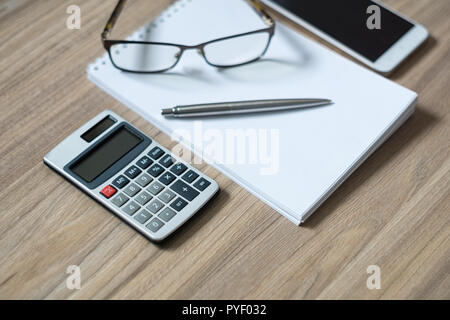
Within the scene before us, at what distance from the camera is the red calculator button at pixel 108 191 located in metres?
0.65

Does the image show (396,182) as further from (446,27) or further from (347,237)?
(446,27)

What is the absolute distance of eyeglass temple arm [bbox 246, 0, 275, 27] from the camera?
0.81m

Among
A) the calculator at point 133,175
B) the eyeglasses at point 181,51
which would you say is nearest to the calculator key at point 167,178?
the calculator at point 133,175

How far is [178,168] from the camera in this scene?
2.23 feet

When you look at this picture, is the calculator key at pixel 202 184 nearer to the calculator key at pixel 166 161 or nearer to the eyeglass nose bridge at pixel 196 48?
the calculator key at pixel 166 161

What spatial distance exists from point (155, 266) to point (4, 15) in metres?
0.48

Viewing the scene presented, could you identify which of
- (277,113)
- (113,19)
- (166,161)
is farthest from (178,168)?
(113,19)

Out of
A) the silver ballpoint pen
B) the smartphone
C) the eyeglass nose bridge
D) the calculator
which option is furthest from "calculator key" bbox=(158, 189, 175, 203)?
the smartphone

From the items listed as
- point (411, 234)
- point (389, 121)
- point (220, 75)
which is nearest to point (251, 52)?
point (220, 75)

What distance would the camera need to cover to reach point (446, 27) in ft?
2.77

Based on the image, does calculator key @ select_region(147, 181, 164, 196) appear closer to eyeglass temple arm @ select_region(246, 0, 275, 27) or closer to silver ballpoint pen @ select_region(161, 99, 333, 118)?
silver ballpoint pen @ select_region(161, 99, 333, 118)

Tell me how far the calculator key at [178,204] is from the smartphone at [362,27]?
0.34 meters

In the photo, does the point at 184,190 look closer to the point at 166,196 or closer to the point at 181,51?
the point at 166,196
